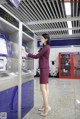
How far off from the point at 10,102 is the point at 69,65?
1040 cm

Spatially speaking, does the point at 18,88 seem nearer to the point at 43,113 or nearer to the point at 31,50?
the point at 43,113

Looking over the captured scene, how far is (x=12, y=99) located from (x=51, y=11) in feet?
17.1

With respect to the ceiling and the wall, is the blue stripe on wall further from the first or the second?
the ceiling

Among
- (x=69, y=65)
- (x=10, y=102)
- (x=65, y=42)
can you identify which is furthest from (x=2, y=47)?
(x=65, y=42)

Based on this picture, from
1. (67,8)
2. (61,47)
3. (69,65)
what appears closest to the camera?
(67,8)

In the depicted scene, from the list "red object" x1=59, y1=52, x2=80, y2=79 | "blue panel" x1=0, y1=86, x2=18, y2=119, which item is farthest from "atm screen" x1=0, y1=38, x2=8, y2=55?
"red object" x1=59, y1=52, x2=80, y2=79

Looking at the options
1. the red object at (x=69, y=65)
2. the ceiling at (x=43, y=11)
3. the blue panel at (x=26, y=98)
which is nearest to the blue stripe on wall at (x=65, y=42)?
the red object at (x=69, y=65)

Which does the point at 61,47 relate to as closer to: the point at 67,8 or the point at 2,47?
the point at 67,8

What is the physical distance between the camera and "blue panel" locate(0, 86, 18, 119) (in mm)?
2288

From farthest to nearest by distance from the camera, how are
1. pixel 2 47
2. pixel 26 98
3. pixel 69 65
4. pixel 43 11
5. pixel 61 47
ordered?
pixel 61 47
pixel 69 65
pixel 43 11
pixel 26 98
pixel 2 47

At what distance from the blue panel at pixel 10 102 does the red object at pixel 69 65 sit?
32.9ft

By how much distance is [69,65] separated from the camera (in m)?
12.6

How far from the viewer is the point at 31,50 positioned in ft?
12.8

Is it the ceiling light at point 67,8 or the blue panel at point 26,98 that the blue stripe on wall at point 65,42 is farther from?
the blue panel at point 26,98
